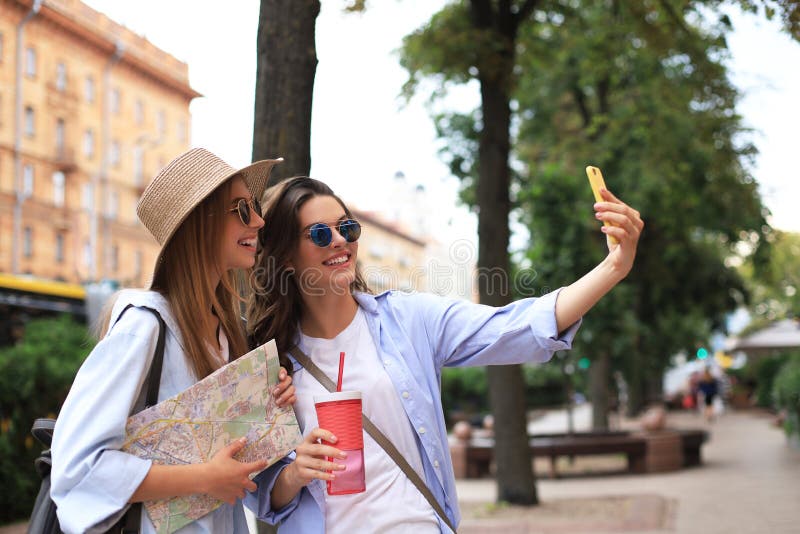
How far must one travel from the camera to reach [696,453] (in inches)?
640

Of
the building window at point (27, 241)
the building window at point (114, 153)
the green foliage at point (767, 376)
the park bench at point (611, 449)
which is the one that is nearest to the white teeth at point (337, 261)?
the park bench at point (611, 449)

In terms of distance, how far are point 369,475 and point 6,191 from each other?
89.4 ft

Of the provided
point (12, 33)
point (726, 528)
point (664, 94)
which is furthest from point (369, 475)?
point (664, 94)

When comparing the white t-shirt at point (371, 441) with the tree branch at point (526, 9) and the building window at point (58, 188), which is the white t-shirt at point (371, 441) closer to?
the tree branch at point (526, 9)

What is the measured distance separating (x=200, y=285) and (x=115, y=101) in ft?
97.5

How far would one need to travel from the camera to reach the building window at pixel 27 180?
2864cm

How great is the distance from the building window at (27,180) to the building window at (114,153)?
22.2 ft

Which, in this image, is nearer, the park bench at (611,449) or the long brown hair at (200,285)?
the long brown hair at (200,285)

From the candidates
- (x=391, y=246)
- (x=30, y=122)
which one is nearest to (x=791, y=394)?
(x=30, y=122)

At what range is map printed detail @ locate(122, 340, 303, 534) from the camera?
225cm

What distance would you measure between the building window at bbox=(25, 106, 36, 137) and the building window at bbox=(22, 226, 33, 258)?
406cm

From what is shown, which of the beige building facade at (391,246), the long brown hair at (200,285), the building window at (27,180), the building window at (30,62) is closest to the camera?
the long brown hair at (200,285)

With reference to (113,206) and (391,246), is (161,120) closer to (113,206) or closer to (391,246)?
(113,206)

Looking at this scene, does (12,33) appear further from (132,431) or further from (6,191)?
(6,191)
